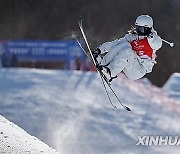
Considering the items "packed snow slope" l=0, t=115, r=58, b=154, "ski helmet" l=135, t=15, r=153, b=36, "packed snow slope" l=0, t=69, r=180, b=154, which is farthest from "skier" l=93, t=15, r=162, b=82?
"packed snow slope" l=0, t=69, r=180, b=154

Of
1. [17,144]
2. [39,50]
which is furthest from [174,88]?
[17,144]

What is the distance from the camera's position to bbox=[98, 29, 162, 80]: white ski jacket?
8.68m

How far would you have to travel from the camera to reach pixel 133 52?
28.9 ft

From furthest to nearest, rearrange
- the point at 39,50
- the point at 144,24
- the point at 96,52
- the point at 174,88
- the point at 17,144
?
the point at 39,50 < the point at 174,88 < the point at 96,52 < the point at 144,24 < the point at 17,144

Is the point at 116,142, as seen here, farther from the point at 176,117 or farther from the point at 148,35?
the point at 148,35

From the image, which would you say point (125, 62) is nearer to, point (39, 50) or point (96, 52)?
point (96, 52)

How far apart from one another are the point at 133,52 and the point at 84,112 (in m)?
4.62

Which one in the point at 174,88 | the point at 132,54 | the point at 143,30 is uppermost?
the point at 143,30

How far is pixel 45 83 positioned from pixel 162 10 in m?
9.54

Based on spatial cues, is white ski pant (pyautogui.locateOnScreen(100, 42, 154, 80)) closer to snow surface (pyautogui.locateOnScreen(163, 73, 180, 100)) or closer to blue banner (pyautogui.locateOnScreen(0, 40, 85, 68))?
snow surface (pyautogui.locateOnScreen(163, 73, 180, 100))

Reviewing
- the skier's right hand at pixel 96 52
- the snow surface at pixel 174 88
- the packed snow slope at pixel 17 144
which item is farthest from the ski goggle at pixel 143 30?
the snow surface at pixel 174 88

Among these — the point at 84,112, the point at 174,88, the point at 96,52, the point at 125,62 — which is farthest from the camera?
the point at 174,88

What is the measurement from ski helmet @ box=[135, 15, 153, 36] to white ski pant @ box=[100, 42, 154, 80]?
0.31 m

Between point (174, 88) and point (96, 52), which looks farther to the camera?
point (174, 88)
